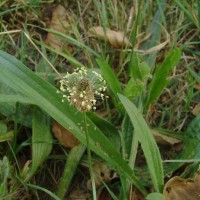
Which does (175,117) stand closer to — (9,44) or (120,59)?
(120,59)

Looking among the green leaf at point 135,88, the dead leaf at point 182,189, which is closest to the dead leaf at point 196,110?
the green leaf at point 135,88

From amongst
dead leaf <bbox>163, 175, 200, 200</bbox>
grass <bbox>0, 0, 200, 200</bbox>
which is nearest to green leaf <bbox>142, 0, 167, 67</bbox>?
grass <bbox>0, 0, 200, 200</bbox>

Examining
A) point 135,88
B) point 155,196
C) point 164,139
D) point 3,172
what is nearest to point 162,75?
point 135,88

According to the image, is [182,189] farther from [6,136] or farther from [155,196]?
[6,136]

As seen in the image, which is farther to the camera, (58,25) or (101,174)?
(58,25)

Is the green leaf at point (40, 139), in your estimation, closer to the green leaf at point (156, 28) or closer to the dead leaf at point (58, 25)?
the dead leaf at point (58, 25)

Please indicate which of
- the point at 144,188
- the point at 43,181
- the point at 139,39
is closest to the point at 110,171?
the point at 144,188
